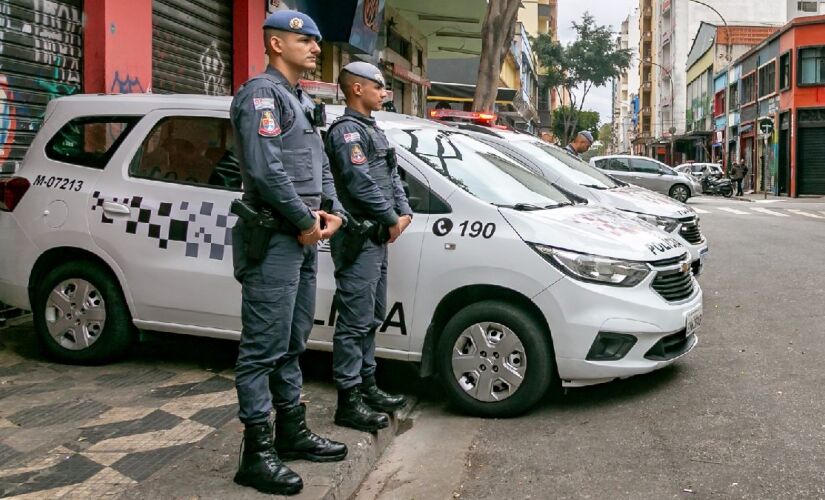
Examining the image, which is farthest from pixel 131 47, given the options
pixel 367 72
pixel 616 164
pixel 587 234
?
pixel 616 164

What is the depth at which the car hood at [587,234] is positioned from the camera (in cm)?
514

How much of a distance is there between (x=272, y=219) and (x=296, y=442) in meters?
1.05

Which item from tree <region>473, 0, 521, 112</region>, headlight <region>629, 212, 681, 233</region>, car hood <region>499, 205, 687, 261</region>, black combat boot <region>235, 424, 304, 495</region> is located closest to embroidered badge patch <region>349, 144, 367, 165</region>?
car hood <region>499, 205, 687, 261</region>

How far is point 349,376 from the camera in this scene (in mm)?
4738

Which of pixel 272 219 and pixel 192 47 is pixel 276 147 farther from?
pixel 192 47

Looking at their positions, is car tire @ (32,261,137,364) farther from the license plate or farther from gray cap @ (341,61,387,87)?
the license plate

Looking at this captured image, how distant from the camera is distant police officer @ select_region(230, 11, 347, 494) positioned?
3.64 m

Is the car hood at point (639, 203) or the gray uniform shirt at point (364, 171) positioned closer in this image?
the gray uniform shirt at point (364, 171)

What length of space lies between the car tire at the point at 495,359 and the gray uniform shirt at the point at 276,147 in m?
1.60

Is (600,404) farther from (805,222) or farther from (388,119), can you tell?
(805,222)

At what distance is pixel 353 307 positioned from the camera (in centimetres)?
471

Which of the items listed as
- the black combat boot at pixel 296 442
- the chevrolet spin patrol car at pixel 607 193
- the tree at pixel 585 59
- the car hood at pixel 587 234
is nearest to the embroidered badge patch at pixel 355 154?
the car hood at pixel 587 234

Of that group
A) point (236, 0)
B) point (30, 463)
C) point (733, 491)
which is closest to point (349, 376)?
point (30, 463)

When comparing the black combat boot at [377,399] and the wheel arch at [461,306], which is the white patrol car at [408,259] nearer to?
the wheel arch at [461,306]
